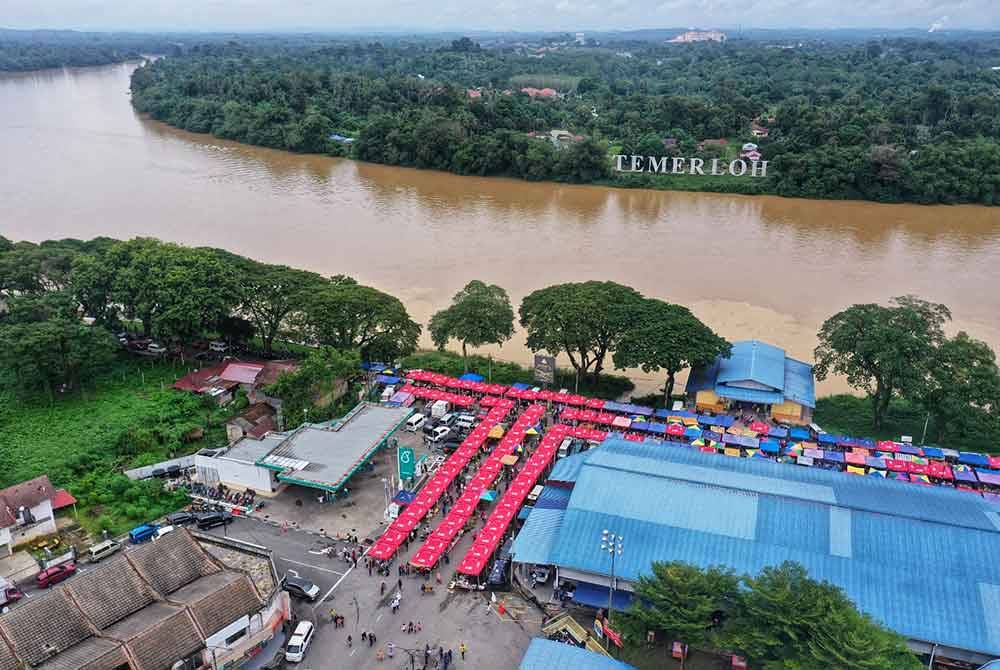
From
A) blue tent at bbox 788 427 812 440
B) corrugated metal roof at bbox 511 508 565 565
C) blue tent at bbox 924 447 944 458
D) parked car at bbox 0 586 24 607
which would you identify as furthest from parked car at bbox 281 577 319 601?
blue tent at bbox 924 447 944 458

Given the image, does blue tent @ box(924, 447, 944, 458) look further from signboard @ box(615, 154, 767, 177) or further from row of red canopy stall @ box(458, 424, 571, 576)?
signboard @ box(615, 154, 767, 177)

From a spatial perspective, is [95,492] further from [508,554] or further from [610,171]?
[610,171]

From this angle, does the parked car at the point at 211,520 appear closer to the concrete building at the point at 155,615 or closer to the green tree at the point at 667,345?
the concrete building at the point at 155,615

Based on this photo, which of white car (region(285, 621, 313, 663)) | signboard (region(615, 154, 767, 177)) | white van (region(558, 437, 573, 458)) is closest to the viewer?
white car (region(285, 621, 313, 663))

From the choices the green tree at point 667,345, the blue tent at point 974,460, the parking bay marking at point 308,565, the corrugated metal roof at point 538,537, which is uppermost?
the green tree at point 667,345

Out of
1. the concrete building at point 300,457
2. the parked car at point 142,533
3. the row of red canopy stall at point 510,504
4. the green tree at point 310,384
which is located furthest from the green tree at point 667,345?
the parked car at point 142,533

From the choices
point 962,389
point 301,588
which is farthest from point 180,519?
point 962,389
